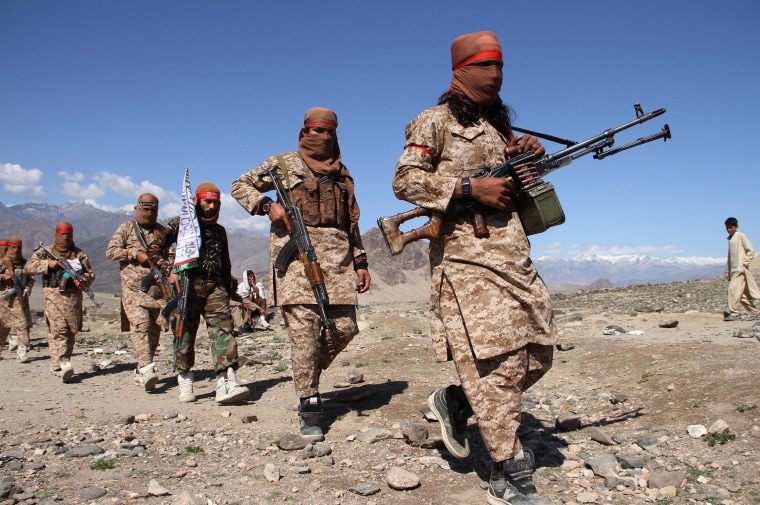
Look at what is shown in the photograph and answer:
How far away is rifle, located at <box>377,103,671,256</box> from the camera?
9.80ft

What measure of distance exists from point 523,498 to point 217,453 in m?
2.22

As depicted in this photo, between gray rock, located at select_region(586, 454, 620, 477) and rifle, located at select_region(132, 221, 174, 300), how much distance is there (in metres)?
5.16

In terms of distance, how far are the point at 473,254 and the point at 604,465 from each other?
1.55 meters

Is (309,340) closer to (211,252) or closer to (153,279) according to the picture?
(211,252)

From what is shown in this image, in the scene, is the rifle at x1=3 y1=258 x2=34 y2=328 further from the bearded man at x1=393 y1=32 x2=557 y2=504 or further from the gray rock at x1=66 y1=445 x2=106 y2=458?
the bearded man at x1=393 y1=32 x2=557 y2=504

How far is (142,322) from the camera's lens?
665 cm

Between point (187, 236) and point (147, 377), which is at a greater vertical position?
point (187, 236)

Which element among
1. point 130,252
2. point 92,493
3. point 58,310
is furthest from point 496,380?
point 58,310

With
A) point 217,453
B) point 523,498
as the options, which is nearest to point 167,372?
point 217,453

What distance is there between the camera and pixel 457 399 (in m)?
3.13

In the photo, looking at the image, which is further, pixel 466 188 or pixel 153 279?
pixel 153 279

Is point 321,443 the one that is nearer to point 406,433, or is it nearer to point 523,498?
point 406,433

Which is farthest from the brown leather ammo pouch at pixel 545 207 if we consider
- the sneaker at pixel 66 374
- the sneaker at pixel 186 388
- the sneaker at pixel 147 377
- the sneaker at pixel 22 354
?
the sneaker at pixel 22 354

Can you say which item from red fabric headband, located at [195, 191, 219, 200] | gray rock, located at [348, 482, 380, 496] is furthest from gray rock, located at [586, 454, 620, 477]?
red fabric headband, located at [195, 191, 219, 200]
